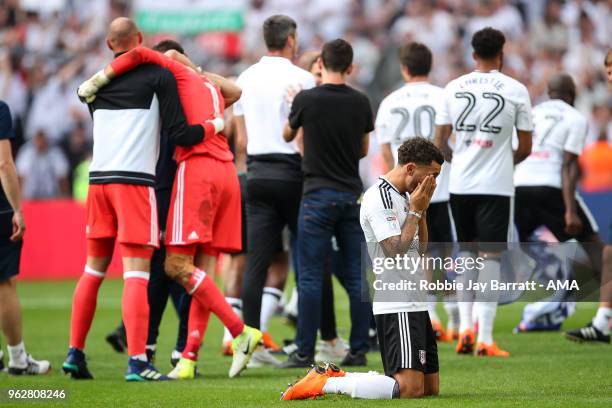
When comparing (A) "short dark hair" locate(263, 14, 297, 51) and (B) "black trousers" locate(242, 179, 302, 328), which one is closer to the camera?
(B) "black trousers" locate(242, 179, 302, 328)

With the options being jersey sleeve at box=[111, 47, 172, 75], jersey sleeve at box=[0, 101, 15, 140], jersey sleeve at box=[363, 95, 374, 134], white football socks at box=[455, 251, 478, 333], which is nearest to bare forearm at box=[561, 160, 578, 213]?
white football socks at box=[455, 251, 478, 333]

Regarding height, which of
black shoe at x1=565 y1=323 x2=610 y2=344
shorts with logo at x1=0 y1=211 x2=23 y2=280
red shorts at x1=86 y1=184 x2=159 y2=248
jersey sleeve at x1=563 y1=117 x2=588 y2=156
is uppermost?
jersey sleeve at x1=563 y1=117 x2=588 y2=156

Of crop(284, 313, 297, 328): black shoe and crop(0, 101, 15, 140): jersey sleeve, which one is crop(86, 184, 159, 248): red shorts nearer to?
crop(0, 101, 15, 140): jersey sleeve

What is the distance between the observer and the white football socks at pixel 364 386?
7.07 meters

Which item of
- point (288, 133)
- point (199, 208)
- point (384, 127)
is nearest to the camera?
point (199, 208)

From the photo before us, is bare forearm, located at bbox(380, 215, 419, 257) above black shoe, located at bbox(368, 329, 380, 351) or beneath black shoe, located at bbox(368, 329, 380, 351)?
above

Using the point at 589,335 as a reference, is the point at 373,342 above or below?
below

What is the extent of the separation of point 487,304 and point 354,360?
1.36 meters

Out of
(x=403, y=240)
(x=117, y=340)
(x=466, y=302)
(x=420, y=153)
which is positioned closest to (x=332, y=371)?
(x=403, y=240)

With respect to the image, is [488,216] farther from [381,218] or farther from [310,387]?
[310,387]

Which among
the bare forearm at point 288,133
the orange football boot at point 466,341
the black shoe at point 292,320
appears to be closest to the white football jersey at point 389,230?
the bare forearm at point 288,133

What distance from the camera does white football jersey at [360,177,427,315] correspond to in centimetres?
712

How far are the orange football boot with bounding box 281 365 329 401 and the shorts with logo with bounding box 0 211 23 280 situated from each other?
3.23m

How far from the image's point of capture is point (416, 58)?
10883mm
